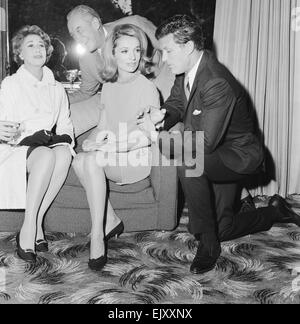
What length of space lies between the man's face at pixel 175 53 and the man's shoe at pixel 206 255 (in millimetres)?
993

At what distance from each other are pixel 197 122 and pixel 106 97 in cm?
74

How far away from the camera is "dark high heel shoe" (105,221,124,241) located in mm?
2562

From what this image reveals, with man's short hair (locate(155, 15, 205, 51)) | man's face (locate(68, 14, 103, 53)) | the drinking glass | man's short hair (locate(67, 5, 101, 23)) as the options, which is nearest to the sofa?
man's short hair (locate(155, 15, 205, 51))

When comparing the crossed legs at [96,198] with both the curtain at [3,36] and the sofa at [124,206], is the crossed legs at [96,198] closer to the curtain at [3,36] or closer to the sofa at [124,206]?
the sofa at [124,206]

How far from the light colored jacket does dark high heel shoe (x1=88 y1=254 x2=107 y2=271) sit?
537mm

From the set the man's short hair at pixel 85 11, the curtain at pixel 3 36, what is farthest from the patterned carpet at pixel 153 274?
the man's short hair at pixel 85 11

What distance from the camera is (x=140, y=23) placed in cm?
334

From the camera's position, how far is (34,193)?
2324 millimetres

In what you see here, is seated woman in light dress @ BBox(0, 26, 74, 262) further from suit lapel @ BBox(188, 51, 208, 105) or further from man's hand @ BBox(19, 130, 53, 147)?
suit lapel @ BBox(188, 51, 208, 105)

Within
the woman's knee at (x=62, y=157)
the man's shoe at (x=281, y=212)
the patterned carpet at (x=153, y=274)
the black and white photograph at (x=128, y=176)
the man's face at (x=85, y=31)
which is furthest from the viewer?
the man's face at (x=85, y=31)

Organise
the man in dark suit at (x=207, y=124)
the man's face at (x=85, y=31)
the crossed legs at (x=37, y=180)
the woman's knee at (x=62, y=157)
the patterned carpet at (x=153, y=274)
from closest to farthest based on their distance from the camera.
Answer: the patterned carpet at (x=153, y=274) < the man in dark suit at (x=207, y=124) < the crossed legs at (x=37, y=180) < the woman's knee at (x=62, y=157) < the man's face at (x=85, y=31)

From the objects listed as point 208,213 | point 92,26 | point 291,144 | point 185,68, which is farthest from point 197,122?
point 291,144

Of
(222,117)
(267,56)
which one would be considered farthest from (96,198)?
(267,56)

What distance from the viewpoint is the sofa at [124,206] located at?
2.59 metres
